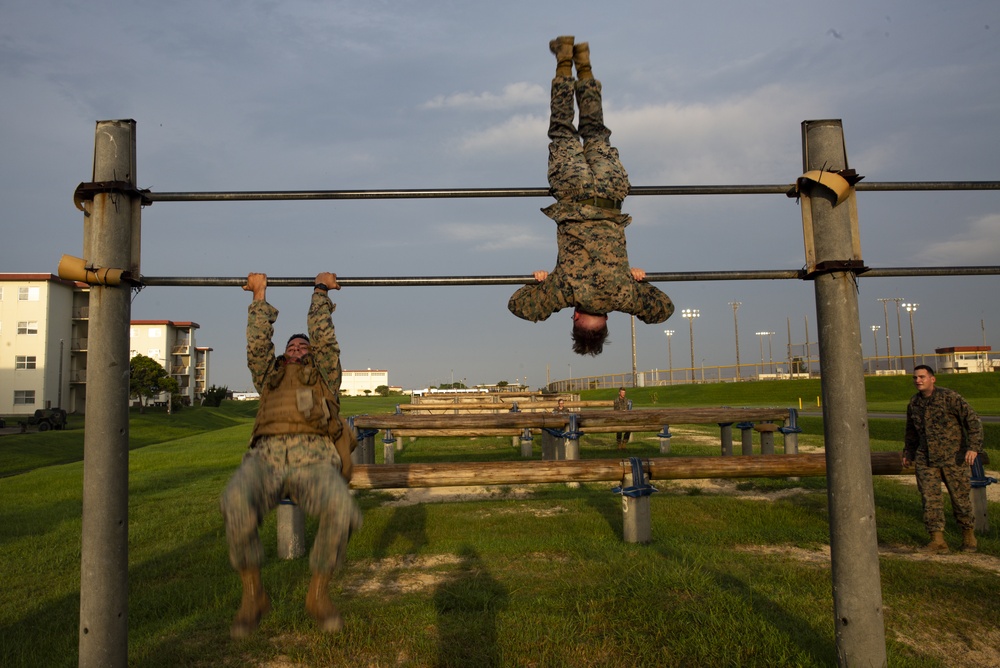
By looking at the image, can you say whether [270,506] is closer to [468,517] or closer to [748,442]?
[468,517]

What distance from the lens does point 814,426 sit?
2356 cm

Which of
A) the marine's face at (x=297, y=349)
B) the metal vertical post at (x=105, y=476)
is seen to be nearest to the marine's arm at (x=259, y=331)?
the marine's face at (x=297, y=349)

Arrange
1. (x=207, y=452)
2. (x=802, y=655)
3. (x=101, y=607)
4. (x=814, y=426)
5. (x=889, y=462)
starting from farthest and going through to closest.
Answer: (x=814, y=426) → (x=207, y=452) → (x=889, y=462) → (x=802, y=655) → (x=101, y=607)

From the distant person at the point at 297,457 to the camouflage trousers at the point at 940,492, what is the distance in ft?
19.9

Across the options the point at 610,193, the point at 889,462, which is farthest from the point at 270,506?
the point at 889,462

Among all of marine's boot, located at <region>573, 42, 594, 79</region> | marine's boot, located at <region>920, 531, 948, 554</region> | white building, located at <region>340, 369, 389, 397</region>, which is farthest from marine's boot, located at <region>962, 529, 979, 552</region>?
white building, located at <region>340, 369, 389, 397</region>

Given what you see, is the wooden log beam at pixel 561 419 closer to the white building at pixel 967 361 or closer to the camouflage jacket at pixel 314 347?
the camouflage jacket at pixel 314 347

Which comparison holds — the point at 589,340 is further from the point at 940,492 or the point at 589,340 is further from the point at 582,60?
the point at 940,492

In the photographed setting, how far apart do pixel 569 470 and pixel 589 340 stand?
262cm

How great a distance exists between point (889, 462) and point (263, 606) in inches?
265

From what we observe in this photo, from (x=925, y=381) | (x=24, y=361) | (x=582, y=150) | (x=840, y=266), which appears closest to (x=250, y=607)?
(x=840, y=266)

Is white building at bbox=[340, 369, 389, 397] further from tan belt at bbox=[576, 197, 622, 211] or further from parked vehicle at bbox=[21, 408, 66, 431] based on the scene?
tan belt at bbox=[576, 197, 622, 211]

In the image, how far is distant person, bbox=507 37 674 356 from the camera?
450cm

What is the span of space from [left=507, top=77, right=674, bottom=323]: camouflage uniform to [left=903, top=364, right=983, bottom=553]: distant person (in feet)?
14.9
